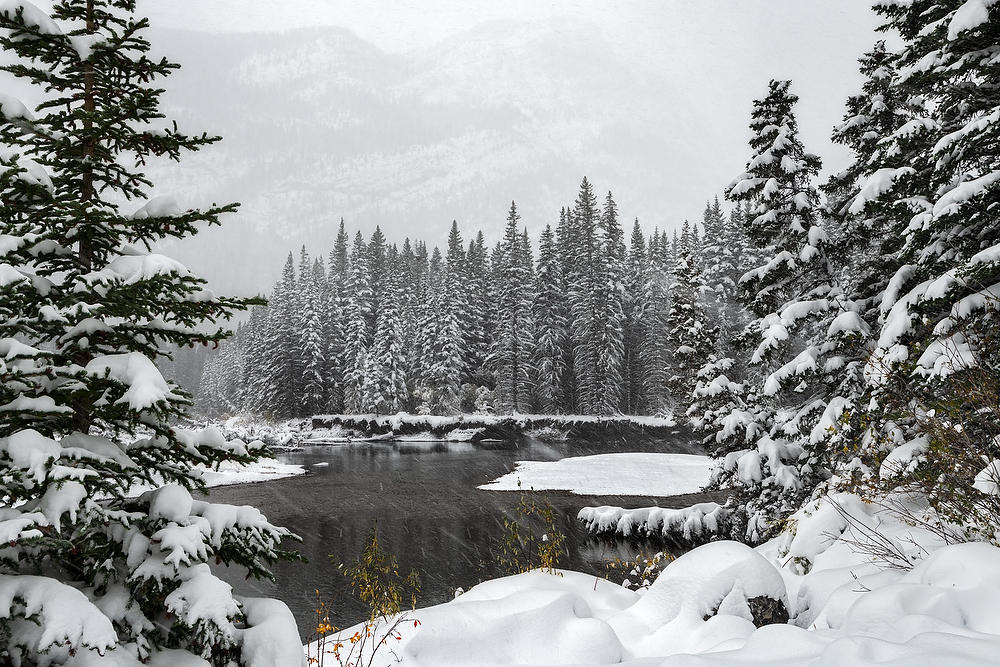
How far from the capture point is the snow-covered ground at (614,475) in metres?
24.4

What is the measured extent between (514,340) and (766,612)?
1675 inches

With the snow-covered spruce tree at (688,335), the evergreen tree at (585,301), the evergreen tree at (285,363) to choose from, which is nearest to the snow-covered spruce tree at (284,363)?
the evergreen tree at (285,363)

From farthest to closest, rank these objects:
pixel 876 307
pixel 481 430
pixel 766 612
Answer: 1. pixel 481 430
2. pixel 876 307
3. pixel 766 612

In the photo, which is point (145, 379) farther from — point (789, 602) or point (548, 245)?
point (548, 245)

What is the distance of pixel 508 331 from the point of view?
49.2 m

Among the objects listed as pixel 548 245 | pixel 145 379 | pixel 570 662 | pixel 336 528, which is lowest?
pixel 336 528

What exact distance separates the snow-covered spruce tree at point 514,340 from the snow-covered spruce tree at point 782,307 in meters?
34.2

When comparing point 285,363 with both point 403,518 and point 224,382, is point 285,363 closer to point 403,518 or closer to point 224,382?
point 224,382

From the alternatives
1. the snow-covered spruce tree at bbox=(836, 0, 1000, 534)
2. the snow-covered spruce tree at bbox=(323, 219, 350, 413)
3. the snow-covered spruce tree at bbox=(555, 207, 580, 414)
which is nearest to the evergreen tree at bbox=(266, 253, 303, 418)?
the snow-covered spruce tree at bbox=(323, 219, 350, 413)

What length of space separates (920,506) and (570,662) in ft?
17.0

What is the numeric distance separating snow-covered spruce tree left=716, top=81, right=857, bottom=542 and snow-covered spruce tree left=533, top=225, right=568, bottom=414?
33854mm

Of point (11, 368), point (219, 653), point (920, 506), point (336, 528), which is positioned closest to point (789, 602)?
point (920, 506)

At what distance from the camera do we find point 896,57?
1080cm

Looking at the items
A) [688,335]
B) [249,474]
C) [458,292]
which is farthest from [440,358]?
[688,335]
